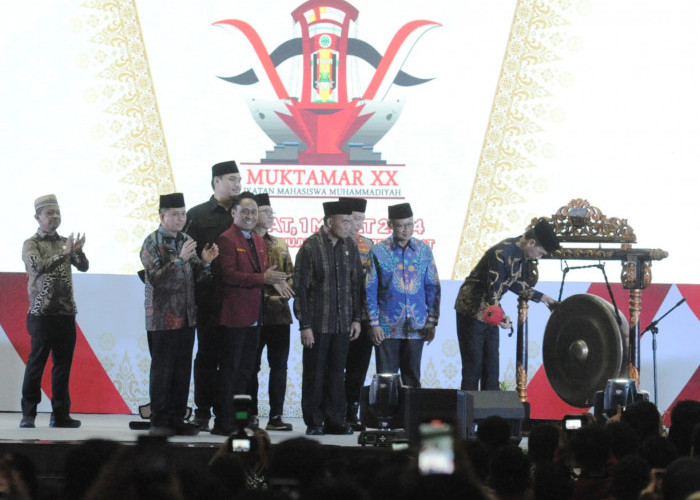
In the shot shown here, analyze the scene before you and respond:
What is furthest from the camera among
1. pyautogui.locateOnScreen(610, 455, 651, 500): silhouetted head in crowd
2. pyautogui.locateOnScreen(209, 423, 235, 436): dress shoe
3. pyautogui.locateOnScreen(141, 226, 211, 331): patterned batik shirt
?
pyautogui.locateOnScreen(209, 423, 235, 436): dress shoe

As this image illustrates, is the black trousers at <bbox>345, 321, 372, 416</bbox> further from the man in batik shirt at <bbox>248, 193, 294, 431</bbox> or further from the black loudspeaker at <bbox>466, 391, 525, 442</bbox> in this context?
the black loudspeaker at <bbox>466, 391, 525, 442</bbox>

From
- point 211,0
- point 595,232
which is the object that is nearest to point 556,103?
point 595,232

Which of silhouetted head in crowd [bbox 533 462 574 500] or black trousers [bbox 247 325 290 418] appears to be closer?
silhouetted head in crowd [bbox 533 462 574 500]

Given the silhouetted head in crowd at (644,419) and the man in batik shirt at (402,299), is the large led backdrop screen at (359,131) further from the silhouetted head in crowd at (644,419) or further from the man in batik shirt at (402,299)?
the silhouetted head in crowd at (644,419)

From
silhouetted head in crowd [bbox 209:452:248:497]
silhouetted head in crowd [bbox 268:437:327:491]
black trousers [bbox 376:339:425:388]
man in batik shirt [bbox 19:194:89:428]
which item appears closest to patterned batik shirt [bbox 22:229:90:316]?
man in batik shirt [bbox 19:194:89:428]

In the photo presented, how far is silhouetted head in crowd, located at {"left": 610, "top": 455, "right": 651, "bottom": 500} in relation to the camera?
3010mm

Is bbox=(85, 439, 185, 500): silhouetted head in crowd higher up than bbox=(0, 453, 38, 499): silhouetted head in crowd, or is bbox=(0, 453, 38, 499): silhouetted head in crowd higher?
bbox=(85, 439, 185, 500): silhouetted head in crowd

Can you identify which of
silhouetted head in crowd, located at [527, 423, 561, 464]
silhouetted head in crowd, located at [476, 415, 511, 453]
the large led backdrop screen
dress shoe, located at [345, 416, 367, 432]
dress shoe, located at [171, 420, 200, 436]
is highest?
the large led backdrop screen

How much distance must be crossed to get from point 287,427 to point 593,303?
2.14 m

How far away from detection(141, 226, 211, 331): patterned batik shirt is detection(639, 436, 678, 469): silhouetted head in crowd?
319 cm

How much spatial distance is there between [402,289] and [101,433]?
1.94 metres

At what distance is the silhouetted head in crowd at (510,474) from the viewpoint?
309cm

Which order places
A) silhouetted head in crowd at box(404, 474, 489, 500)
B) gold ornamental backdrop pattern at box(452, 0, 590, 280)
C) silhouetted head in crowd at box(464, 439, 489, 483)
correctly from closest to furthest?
silhouetted head in crowd at box(404, 474, 489, 500), silhouetted head in crowd at box(464, 439, 489, 483), gold ornamental backdrop pattern at box(452, 0, 590, 280)

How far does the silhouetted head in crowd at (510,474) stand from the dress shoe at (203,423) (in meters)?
3.72
